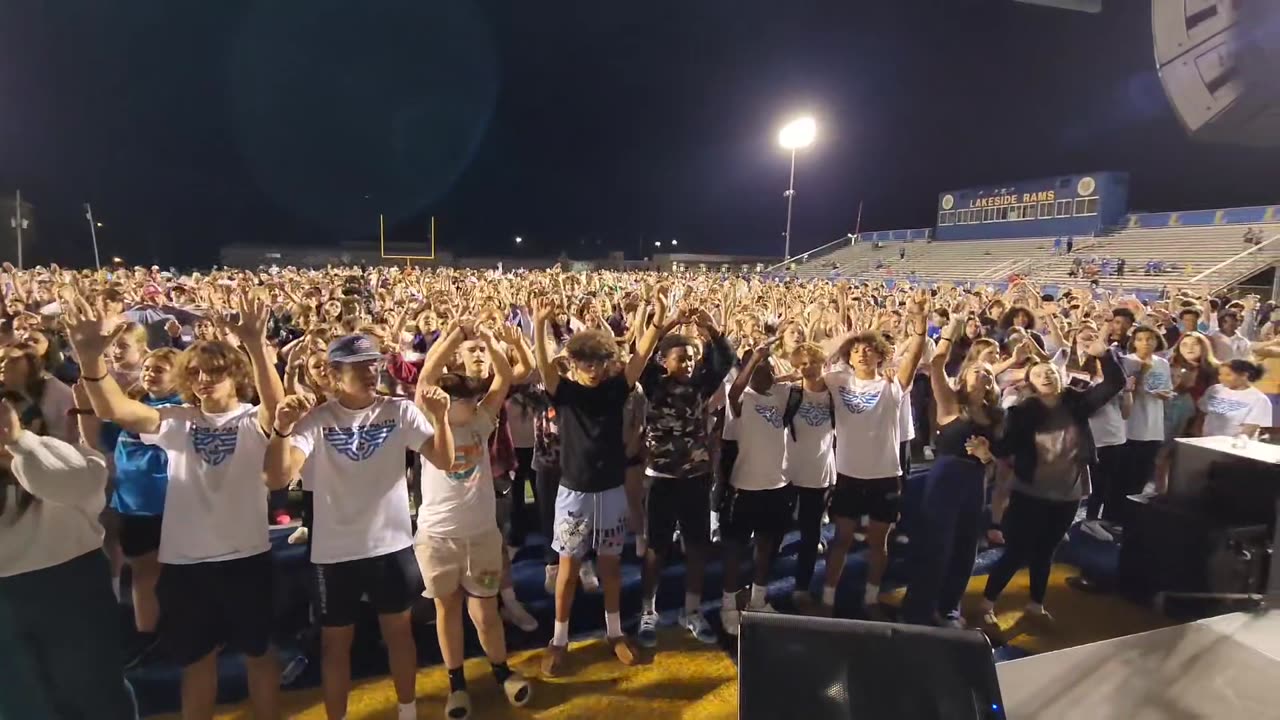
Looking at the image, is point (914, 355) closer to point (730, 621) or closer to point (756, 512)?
point (756, 512)

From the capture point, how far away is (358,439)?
2.55 meters

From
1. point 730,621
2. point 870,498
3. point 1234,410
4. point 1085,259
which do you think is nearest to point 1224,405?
point 1234,410

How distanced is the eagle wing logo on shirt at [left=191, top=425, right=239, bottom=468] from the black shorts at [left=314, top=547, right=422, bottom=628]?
1.89ft

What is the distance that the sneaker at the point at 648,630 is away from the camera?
358 centimetres

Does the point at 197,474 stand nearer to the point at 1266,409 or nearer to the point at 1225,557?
the point at 1225,557

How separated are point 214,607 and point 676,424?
7.41ft

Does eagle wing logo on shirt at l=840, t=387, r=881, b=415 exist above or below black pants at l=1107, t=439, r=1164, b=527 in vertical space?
above

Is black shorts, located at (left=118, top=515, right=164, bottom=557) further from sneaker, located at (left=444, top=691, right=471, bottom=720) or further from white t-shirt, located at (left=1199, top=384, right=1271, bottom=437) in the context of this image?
white t-shirt, located at (left=1199, top=384, right=1271, bottom=437)

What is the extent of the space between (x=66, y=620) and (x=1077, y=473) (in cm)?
493

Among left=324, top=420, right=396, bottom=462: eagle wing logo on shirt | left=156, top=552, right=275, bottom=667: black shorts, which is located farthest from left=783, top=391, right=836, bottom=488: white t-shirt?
left=156, top=552, right=275, bottom=667: black shorts

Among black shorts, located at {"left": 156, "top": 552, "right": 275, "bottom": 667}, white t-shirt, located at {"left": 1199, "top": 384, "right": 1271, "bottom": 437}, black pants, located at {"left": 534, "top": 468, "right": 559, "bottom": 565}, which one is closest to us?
black shorts, located at {"left": 156, "top": 552, "right": 275, "bottom": 667}

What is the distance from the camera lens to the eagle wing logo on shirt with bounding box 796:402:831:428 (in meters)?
3.77

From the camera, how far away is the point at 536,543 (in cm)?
486

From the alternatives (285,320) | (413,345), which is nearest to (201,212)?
(285,320)
